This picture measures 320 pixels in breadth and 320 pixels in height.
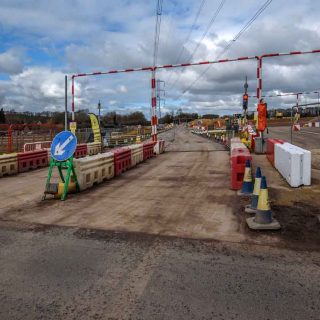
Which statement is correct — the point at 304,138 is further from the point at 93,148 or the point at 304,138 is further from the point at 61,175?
the point at 61,175

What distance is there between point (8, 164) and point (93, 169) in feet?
14.9

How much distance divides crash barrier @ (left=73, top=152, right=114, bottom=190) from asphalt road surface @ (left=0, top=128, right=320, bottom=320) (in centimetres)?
159

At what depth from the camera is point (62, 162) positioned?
30.8ft

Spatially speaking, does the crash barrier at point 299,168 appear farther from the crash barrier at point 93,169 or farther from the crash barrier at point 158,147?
the crash barrier at point 158,147

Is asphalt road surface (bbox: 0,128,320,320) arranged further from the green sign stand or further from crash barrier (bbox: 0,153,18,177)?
crash barrier (bbox: 0,153,18,177)

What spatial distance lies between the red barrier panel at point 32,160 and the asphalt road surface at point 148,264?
20.7 feet

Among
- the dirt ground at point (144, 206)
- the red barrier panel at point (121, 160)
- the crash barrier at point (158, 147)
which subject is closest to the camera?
the dirt ground at point (144, 206)

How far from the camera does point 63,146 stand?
30.5 feet

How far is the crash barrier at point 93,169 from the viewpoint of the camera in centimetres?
999

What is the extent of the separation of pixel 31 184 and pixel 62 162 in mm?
2526

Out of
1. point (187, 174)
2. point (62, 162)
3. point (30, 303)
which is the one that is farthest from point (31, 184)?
point (30, 303)

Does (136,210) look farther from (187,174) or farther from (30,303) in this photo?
(187,174)

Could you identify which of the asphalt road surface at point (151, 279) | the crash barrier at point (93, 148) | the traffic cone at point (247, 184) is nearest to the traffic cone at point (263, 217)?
the asphalt road surface at point (151, 279)

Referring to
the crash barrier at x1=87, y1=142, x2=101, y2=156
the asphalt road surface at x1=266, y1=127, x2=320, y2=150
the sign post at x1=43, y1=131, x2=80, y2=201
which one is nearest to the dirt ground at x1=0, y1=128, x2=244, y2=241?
the sign post at x1=43, y1=131, x2=80, y2=201
